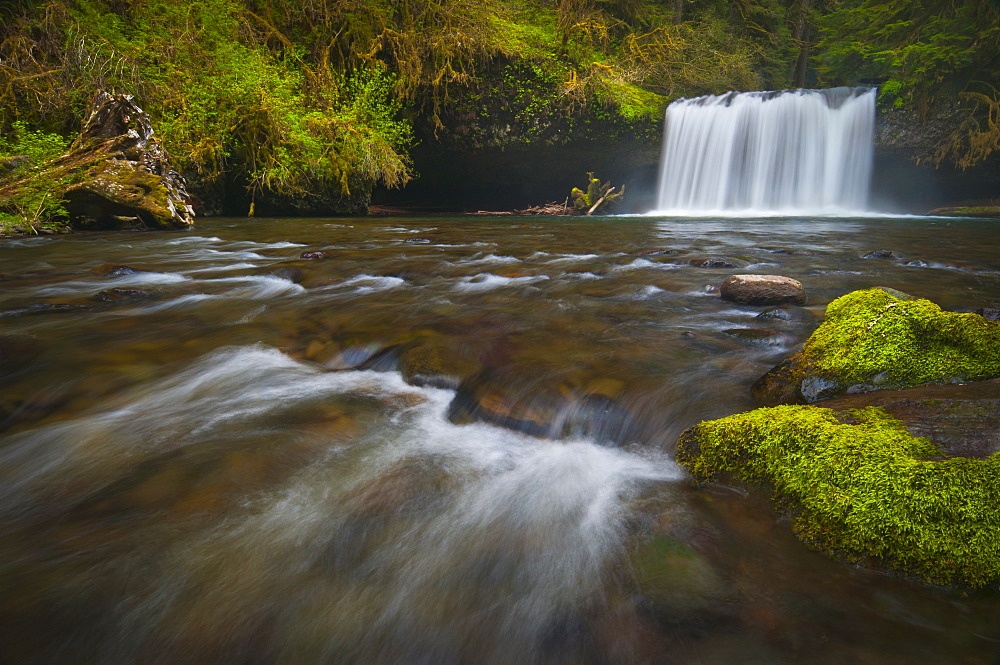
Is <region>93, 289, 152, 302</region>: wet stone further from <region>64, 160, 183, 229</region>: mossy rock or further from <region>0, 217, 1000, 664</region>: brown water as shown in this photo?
<region>64, 160, 183, 229</region>: mossy rock

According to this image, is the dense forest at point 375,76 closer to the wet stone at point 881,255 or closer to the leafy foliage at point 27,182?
the leafy foliage at point 27,182

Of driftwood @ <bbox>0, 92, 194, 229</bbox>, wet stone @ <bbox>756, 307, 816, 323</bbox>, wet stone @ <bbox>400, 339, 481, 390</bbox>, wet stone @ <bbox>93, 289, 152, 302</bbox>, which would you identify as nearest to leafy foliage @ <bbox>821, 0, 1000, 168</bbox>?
wet stone @ <bbox>756, 307, 816, 323</bbox>

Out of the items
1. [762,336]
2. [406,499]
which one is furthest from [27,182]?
[762,336]

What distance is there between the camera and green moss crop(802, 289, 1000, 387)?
2.04 m

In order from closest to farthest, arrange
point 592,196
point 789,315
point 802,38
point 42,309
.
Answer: point 789,315 → point 42,309 → point 592,196 → point 802,38

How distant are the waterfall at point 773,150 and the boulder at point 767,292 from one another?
47.1 ft

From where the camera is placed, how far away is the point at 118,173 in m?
9.20

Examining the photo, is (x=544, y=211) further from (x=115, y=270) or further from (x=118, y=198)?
(x=115, y=270)

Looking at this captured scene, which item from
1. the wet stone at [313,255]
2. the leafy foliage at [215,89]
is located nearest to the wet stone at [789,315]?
the wet stone at [313,255]

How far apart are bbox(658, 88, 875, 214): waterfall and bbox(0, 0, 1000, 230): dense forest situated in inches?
48.3

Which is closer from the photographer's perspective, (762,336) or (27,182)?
(762,336)

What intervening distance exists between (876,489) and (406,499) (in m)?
1.47

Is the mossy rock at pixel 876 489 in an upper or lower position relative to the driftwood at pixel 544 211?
lower

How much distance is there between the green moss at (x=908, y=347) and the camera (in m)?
2.04
